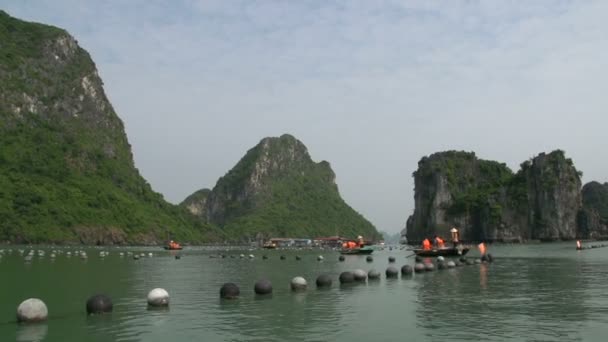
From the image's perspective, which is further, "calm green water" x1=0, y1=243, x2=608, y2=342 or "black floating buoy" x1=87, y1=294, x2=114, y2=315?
"black floating buoy" x1=87, y1=294, x2=114, y2=315

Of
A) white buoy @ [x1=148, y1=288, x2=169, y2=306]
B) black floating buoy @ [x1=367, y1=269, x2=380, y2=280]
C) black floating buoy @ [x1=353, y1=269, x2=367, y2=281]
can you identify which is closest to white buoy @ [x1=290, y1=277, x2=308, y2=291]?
black floating buoy @ [x1=353, y1=269, x2=367, y2=281]

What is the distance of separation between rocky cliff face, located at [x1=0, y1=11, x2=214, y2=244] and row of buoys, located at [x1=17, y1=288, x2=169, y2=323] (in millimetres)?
116648

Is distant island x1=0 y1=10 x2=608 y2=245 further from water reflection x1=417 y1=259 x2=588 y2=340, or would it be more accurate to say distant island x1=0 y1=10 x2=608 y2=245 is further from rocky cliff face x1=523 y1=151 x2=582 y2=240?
water reflection x1=417 y1=259 x2=588 y2=340

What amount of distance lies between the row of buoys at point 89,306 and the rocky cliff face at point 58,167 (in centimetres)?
11665

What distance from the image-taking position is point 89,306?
71.7ft

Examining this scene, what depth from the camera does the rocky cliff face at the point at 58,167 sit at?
136 metres

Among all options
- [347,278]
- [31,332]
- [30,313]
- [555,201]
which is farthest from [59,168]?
[31,332]

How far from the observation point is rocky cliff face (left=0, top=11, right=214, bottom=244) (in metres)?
136

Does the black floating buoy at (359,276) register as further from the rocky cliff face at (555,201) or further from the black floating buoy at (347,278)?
the rocky cliff face at (555,201)

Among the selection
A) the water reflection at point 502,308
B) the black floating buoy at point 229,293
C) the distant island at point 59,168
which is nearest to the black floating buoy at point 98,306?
the black floating buoy at point 229,293

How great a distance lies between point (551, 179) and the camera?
196000 millimetres

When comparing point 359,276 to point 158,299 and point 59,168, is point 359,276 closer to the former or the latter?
point 158,299

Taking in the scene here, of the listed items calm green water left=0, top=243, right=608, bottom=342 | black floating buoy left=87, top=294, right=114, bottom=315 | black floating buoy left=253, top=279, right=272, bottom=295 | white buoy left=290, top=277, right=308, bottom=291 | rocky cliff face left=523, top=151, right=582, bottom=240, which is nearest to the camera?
calm green water left=0, top=243, right=608, bottom=342

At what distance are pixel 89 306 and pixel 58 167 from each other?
151528 millimetres
